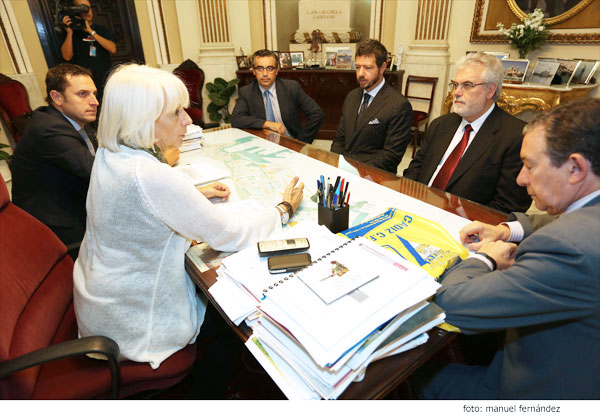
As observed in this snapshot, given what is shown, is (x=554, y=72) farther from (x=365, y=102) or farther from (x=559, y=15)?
(x=365, y=102)

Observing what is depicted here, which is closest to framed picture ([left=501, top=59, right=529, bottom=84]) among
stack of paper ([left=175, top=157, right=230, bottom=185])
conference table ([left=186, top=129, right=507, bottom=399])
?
conference table ([left=186, top=129, right=507, bottom=399])

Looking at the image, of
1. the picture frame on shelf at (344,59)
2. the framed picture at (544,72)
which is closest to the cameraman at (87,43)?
the picture frame on shelf at (344,59)

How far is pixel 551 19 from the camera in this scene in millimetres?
3537

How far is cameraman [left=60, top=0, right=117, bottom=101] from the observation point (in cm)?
402

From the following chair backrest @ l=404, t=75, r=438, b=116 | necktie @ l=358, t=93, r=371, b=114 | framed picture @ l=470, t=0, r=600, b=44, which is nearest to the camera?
necktie @ l=358, t=93, r=371, b=114

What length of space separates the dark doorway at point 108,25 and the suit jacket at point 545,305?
5.15 meters

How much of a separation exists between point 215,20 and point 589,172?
5287mm

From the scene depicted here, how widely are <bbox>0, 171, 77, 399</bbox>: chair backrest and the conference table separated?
19.3 inches

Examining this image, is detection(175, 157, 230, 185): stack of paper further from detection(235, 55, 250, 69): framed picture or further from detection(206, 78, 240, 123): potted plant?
detection(235, 55, 250, 69): framed picture

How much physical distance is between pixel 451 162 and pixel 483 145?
18 centimetres

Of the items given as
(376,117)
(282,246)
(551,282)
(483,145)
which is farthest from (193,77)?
(551,282)

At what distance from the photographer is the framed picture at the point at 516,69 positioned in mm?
3646
